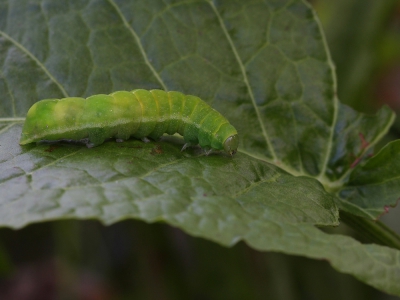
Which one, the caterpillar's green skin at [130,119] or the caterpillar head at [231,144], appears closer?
the caterpillar's green skin at [130,119]

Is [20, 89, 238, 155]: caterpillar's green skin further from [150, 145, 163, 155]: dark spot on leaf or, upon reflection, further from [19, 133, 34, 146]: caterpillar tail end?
[150, 145, 163, 155]: dark spot on leaf

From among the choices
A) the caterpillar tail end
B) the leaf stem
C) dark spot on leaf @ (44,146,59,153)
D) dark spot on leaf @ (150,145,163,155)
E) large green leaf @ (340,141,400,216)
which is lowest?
the leaf stem

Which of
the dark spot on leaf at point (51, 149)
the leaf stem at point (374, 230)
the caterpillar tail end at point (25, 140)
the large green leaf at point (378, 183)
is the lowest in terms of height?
the leaf stem at point (374, 230)

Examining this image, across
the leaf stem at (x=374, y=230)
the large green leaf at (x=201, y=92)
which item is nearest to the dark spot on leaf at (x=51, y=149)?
the large green leaf at (x=201, y=92)

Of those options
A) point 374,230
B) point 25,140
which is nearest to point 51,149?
point 25,140

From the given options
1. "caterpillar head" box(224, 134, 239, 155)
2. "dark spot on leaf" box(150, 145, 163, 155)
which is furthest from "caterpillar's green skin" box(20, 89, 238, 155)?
"dark spot on leaf" box(150, 145, 163, 155)

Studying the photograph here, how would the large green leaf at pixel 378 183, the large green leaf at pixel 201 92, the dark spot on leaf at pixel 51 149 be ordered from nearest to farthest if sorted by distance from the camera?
the large green leaf at pixel 201 92 → the dark spot on leaf at pixel 51 149 → the large green leaf at pixel 378 183

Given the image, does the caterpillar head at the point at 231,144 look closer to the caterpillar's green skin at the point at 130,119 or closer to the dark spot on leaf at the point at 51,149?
the caterpillar's green skin at the point at 130,119

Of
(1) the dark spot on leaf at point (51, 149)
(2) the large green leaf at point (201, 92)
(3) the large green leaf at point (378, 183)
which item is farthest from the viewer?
(3) the large green leaf at point (378, 183)
